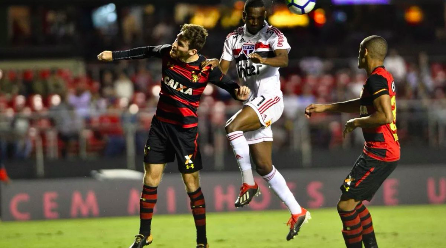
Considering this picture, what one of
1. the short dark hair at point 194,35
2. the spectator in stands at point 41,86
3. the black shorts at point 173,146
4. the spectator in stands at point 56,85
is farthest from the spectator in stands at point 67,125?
the short dark hair at point 194,35

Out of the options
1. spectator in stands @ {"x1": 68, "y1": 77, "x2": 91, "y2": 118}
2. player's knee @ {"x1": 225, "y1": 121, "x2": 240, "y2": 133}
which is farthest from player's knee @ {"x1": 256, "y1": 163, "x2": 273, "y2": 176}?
spectator in stands @ {"x1": 68, "y1": 77, "x2": 91, "y2": 118}

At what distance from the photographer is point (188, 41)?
26.9ft

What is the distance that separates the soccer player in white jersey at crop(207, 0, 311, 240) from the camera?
8.70 meters

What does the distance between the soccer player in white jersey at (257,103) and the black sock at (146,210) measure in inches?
35.4

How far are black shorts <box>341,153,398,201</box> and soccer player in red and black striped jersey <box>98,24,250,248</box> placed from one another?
1.41m

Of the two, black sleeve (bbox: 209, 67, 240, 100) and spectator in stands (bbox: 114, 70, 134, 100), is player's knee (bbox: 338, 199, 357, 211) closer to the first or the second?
black sleeve (bbox: 209, 67, 240, 100)

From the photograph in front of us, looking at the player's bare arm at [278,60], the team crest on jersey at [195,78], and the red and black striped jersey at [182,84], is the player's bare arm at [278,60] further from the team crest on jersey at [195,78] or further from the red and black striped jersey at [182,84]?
the team crest on jersey at [195,78]

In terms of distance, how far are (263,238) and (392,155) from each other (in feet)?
9.54

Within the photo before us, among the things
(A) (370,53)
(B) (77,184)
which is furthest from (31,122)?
(A) (370,53)

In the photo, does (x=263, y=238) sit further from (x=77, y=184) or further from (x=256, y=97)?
(x=77, y=184)

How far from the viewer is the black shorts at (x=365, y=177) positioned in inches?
302

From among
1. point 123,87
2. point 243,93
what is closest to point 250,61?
point 243,93

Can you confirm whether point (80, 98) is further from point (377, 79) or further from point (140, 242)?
point (377, 79)

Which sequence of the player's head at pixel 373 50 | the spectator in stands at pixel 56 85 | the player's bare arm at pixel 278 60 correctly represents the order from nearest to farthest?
1. the player's head at pixel 373 50
2. the player's bare arm at pixel 278 60
3. the spectator in stands at pixel 56 85
